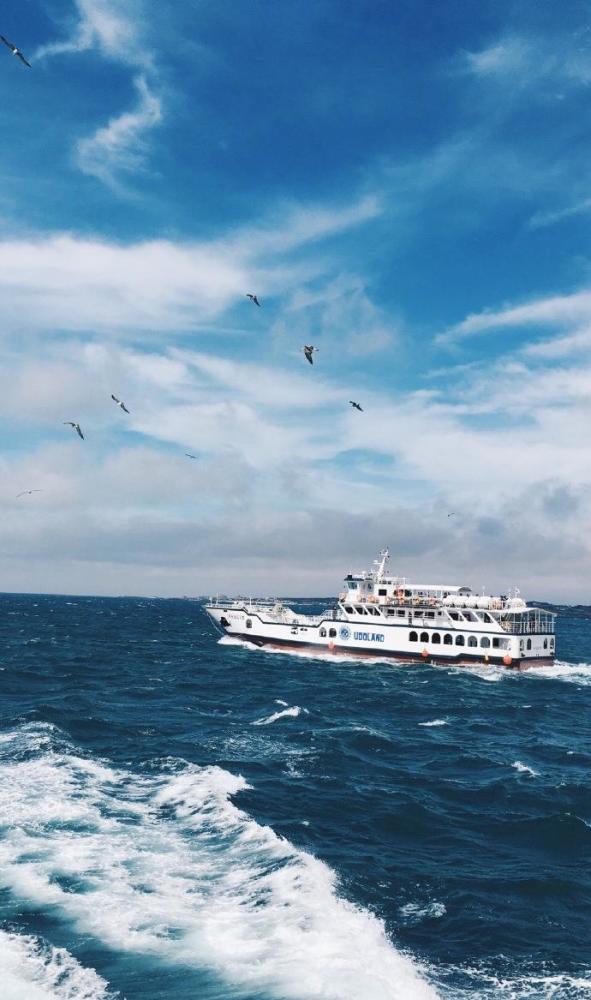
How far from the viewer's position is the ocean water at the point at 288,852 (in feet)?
51.9

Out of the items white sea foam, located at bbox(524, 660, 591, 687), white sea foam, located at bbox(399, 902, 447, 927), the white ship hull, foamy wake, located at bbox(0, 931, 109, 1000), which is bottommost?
foamy wake, located at bbox(0, 931, 109, 1000)

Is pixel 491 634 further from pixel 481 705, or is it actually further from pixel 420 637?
pixel 481 705

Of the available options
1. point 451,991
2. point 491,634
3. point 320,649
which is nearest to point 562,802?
point 451,991

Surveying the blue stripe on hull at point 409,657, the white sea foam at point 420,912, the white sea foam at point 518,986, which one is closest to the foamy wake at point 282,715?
the white sea foam at point 420,912

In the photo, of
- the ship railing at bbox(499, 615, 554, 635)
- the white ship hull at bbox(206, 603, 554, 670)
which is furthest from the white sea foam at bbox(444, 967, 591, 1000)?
the ship railing at bbox(499, 615, 554, 635)

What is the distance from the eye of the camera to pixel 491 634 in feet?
249

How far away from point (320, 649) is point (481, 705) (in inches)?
1155

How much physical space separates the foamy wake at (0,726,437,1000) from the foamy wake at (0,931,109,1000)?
0.24 meters

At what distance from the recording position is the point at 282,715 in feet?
150

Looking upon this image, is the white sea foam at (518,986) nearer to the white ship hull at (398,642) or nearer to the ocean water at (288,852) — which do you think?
the ocean water at (288,852)

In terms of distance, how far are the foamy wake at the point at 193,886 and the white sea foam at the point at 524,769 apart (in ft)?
49.4

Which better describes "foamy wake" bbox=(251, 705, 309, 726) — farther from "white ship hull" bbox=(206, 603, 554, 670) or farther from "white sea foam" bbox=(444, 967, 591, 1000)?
"white ship hull" bbox=(206, 603, 554, 670)

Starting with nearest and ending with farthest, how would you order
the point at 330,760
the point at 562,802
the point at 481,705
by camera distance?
the point at 562,802 → the point at 330,760 → the point at 481,705

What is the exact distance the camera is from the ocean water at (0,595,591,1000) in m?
15.8
